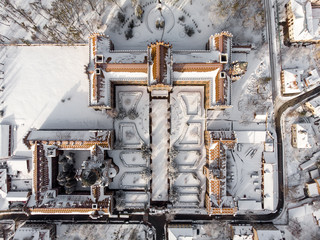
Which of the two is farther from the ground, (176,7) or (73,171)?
(176,7)

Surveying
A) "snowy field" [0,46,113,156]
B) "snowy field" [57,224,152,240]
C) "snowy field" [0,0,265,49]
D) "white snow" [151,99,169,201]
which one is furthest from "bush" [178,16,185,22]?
"snowy field" [57,224,152,240]

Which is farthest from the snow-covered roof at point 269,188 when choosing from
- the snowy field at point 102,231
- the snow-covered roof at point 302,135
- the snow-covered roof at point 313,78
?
the snowy field at point 102,231

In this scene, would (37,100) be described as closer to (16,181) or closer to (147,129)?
(16,181)

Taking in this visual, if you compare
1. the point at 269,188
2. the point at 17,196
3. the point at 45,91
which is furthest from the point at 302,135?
the point at 17,196

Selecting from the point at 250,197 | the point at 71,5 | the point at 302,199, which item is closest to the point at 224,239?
the point at 250,197

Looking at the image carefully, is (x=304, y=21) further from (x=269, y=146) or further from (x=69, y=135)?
(x=69, y=135)

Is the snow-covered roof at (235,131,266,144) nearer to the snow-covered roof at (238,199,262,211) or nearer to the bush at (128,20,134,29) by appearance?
the snow-covered roof at (238,199,262,211)
